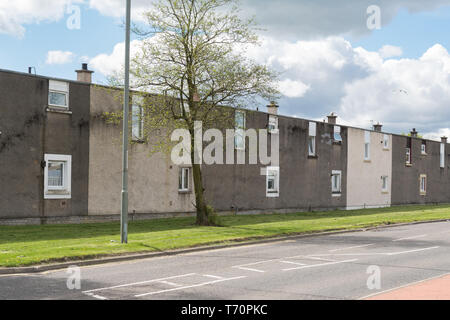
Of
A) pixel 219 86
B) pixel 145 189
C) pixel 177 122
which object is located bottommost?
pixel 145 189

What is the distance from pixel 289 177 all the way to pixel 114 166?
14724 millimetres

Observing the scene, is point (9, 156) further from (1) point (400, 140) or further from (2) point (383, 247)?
(1) point (400, 140)

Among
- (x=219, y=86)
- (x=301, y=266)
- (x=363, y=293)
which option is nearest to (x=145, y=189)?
(x=219, y=86)

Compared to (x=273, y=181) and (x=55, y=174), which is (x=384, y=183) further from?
(x=55, y=174)

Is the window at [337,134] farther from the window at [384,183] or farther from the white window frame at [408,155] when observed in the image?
the white window frame at [408,155]

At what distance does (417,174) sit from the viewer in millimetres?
53219

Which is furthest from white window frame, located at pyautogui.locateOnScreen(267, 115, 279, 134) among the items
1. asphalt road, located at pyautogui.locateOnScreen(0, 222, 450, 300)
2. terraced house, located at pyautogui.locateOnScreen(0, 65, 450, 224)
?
asphalt road, located at pyautogui.locateOnScreen(0, 222, 450, 300)

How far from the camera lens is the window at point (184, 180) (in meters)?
31.2

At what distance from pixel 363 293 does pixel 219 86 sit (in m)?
14.1

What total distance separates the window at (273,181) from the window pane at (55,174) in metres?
15.2

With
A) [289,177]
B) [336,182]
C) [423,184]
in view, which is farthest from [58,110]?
[423,184]

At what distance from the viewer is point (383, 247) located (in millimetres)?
18844

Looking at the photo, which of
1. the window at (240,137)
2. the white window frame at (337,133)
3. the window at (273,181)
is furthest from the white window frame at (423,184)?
the window at (240,137)
